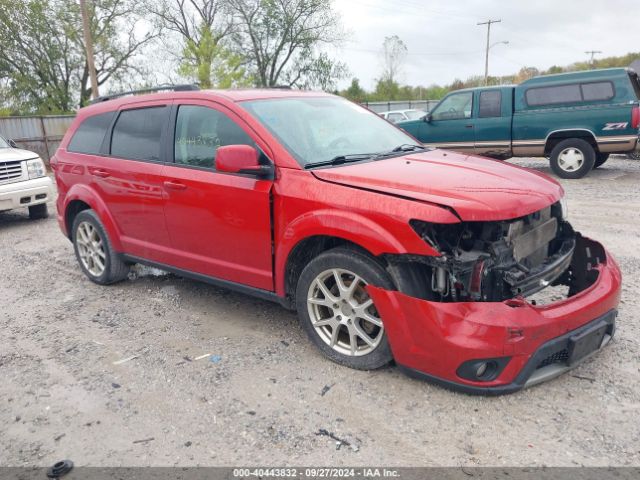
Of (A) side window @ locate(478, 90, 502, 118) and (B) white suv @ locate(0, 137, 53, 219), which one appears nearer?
(B) white suv @ locate(0, 137, 53, 219)

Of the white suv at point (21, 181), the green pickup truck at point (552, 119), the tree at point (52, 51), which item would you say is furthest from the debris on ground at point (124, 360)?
the tree at point (52, 51)

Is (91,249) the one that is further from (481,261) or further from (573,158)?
(573,158)

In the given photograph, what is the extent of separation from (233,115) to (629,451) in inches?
125

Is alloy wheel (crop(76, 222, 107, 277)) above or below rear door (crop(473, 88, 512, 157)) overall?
below

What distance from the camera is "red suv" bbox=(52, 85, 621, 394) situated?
9.30 ft

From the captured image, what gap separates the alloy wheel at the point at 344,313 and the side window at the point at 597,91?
9.21 metres

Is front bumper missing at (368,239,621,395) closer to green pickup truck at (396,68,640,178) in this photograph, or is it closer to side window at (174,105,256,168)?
side window at (174,105,256,168)

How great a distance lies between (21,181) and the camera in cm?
839

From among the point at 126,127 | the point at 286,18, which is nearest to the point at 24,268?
Result: the point at 126,127

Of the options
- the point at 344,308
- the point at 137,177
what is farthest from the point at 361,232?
the point at 137,177

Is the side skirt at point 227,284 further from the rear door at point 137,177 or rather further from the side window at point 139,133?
the side window at point 139,133

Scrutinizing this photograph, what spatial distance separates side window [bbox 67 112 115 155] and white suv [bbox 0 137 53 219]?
11.8ft

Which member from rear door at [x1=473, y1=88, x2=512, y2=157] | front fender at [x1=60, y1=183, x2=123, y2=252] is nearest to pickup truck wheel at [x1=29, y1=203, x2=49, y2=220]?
front fender at [x1=60, y1=183, x2=123, y2=252]

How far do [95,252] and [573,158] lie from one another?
9.36 m
